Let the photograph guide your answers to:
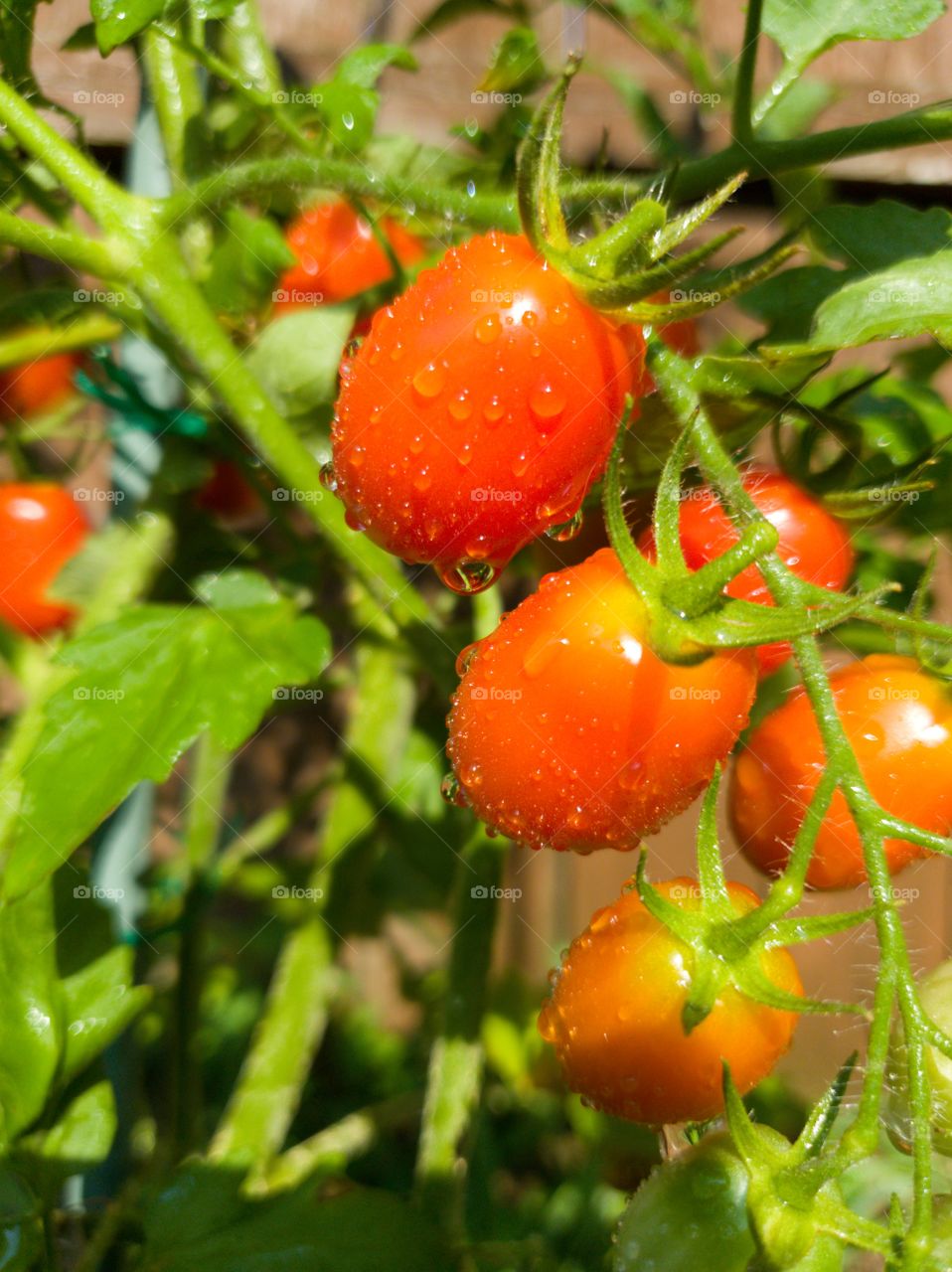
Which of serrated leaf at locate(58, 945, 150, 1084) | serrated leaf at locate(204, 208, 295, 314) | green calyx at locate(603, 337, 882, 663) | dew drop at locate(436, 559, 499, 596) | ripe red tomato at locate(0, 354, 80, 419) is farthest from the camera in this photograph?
ripe red tomato at locate(0, 354, 80, 419)

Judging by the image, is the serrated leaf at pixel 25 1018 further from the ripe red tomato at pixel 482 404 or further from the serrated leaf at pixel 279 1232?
the ripe red tomato at pixel 482 404

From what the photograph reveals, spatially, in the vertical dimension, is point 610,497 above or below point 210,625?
above

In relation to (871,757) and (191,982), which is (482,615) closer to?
(871,757)

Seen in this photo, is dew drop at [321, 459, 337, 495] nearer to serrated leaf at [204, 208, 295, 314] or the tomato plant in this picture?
the tomato plant

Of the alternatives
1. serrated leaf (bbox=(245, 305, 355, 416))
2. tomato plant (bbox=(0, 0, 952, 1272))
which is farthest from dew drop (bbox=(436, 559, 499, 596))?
serrated leaf (bbox=(245, 305, 355, 416))

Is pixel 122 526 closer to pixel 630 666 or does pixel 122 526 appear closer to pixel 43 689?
pixel 43 689

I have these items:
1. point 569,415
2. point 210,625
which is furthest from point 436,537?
point 210,625
